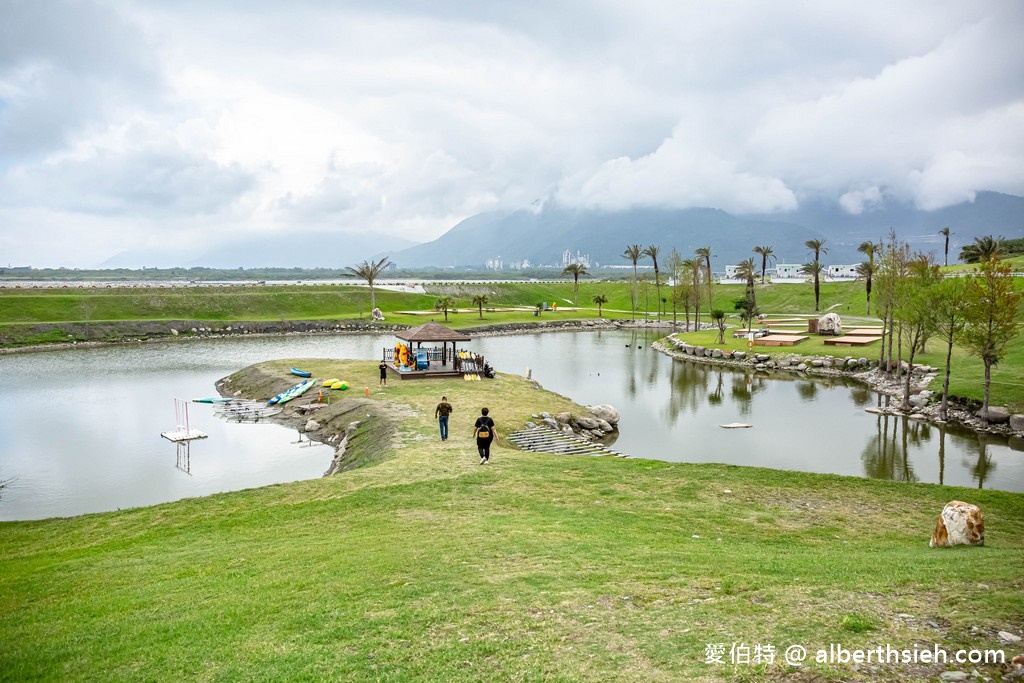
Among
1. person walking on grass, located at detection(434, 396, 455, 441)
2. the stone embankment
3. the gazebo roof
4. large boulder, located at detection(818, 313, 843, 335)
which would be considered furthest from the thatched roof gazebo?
large boulder, located at detection(818, 313, 843, 335)

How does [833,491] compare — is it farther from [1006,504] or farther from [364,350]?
[364,350]

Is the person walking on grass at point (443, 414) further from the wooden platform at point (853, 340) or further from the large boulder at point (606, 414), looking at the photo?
the wooden platform at point (853, 340)

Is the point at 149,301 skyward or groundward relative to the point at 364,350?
skyward

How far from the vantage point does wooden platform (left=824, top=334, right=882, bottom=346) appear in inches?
2318

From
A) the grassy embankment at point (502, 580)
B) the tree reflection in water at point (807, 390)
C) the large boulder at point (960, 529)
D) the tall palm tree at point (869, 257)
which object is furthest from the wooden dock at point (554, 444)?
the tall palm tree at point (869, 257)

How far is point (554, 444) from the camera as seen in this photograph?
27578 mm

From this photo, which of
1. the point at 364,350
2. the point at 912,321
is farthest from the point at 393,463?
the point at 364,350

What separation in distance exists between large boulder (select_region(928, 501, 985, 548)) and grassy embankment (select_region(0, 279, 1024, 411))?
32503mm

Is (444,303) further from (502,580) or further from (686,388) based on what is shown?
(502,580)

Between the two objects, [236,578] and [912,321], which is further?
[912,321]

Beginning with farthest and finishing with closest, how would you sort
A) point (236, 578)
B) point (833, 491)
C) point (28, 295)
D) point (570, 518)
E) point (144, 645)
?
point (28, 295) → point (833, 491) → point (570, 518) → point (236, 578) → point (144, 645)

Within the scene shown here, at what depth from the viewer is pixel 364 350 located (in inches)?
2739

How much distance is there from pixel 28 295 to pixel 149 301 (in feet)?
48.3

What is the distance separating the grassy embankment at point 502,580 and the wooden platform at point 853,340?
4487 cm
